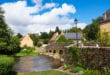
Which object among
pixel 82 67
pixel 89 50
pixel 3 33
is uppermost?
pixel 3 33

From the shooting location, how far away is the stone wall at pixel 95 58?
91.0ft

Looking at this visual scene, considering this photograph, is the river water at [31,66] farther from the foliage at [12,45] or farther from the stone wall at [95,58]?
the stone wall at [95,58]

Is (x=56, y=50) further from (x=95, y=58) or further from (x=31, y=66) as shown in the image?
(x=95, y=58)

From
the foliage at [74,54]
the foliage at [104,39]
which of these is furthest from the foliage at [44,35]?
the foliage at [74,54]

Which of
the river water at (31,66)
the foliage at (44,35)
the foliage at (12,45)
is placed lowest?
the river water at (31,66)

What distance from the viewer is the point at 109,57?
27.2 metres

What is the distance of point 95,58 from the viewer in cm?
3028

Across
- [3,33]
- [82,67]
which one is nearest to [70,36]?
[3,33]

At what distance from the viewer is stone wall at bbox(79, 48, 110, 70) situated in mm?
27750

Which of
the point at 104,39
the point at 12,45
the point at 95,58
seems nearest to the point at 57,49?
the point at 12,45

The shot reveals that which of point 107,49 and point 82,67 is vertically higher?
point 107,49

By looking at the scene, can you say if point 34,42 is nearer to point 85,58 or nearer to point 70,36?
point 70,36

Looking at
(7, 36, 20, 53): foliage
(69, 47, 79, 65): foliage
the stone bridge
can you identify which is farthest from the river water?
the stone bridge

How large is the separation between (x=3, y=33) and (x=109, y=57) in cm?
2008
